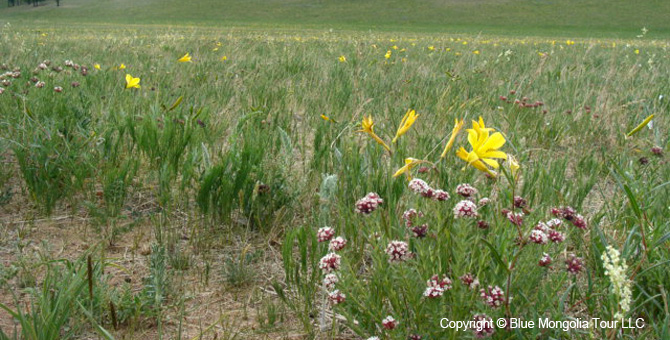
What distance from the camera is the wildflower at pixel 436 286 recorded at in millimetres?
1136

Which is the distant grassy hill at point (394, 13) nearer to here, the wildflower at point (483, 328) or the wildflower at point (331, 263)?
the wildflower at point (331, 263)

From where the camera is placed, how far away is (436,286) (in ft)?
3.77

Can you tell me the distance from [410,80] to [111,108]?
113 inches

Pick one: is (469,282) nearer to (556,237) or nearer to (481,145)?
(556,237)

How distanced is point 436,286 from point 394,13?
5708 cm

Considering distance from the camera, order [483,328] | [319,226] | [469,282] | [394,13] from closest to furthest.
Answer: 1. [483,328]
2. [469,282]
3. [319,226]
4. [394,13]

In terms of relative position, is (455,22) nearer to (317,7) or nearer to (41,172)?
(317,7)

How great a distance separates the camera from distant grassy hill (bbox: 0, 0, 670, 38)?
45938 mm

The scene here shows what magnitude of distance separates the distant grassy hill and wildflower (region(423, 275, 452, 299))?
43239 mm

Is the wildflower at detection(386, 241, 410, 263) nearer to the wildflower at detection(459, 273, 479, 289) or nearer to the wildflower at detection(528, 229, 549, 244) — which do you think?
the wildflower at detection(459, 273, 479, 289)

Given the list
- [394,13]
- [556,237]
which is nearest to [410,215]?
[556,237]

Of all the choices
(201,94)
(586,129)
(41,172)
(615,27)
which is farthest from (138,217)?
(615,27)

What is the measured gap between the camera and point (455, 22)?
49.0 metres

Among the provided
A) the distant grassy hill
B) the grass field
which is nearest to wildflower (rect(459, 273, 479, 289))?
the grass field
